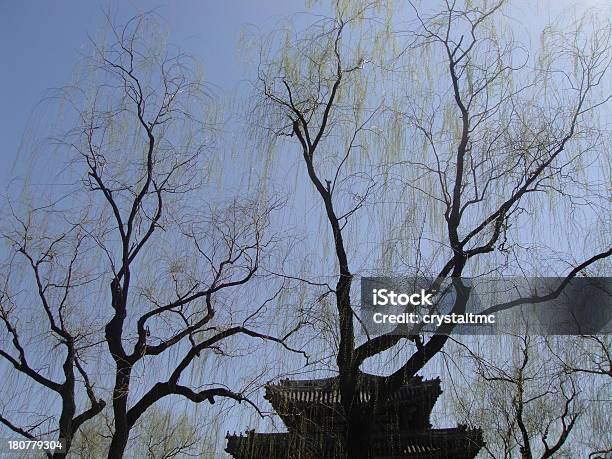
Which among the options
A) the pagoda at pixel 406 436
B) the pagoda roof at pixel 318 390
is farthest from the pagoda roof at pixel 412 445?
the pagoda roof at pixel 318 390

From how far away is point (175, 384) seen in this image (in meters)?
5.06

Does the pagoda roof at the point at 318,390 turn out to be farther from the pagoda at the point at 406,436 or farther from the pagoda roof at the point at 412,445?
the pagoda roof at the point at 412,445

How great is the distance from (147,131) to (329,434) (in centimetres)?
342

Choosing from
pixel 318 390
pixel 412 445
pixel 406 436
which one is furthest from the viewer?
pixel 412 445

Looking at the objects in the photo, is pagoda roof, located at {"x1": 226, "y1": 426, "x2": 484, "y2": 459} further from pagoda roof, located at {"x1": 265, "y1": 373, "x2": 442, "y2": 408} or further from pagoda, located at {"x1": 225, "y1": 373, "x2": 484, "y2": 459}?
pagoda roof, located at {"x1": 265, "y1": 373, "x2": 442, "y2": 408}

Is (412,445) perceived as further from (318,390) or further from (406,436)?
(318,390)

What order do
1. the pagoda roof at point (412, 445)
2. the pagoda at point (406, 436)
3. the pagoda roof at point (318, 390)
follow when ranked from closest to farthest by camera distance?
the pagoda roof at point (318, 390)
the pagoda at point (406, 436)
the pagoda roof at point (412, 445)

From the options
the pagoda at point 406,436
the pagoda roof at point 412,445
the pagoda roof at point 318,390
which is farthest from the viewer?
the pagoda roof at point 412,445

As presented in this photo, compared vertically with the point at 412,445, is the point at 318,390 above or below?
above

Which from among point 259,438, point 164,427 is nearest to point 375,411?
point 164,427

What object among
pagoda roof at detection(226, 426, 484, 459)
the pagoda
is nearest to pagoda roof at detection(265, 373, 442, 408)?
the pagoda

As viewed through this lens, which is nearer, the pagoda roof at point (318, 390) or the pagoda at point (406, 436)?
the pagoda roof at point (318, 390)

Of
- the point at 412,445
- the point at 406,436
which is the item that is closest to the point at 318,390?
the point at 406,436

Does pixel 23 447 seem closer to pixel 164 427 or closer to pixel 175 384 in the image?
pixel 164 427
